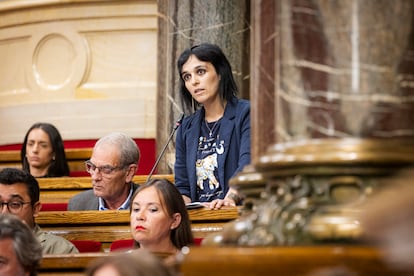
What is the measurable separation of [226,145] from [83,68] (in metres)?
3.30

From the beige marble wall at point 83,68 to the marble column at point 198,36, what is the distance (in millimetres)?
1185

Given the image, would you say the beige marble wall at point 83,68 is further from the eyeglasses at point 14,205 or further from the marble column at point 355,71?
the marble column at point 355,71

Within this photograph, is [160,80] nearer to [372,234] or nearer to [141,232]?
[141,232]

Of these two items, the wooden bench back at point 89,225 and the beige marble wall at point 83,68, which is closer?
the wooden bench back at point 89,225

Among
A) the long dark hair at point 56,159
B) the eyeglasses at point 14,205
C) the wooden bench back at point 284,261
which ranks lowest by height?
the eyeglasses at point 14,205

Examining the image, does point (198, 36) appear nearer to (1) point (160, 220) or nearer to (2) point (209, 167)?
(2) point (209, 167)

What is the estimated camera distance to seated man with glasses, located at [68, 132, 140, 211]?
503 cm

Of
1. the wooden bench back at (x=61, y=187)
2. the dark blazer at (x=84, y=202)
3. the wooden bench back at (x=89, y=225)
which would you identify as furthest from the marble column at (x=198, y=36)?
the wooden bench back at (x=89, y=225)

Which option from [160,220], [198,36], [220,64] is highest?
[198,36]

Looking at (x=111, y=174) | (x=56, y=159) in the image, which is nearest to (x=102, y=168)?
(x=111, y=174)

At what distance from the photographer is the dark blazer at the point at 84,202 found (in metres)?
5.16

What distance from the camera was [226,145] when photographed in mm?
4656

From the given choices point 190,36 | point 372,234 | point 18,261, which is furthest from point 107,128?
point 372,234

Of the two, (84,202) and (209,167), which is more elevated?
(209,167)
